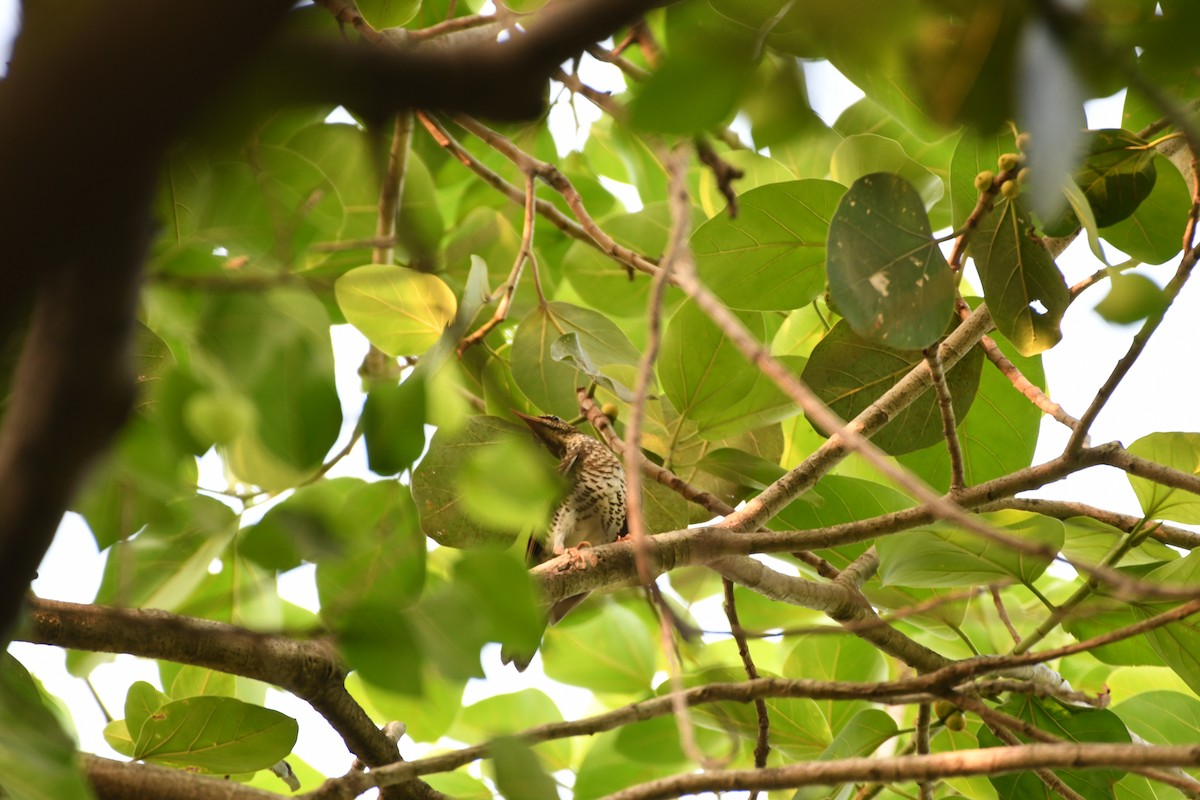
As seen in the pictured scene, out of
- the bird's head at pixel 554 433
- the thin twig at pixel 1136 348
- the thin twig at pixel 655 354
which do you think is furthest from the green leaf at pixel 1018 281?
the bird's head at pixel 554 433

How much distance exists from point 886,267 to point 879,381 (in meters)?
0.57

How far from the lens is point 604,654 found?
1.71 metres

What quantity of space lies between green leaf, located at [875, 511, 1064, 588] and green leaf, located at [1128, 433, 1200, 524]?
220 millimetres

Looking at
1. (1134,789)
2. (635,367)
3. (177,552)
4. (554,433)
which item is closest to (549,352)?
(635,367)

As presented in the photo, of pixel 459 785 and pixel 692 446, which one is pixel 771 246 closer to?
pixel 692 446

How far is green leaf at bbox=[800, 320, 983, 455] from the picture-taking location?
1461 mm

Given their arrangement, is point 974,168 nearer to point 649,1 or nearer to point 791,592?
point 791,592

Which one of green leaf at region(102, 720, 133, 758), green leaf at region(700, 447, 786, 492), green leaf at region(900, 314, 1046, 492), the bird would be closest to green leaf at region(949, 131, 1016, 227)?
green leaf at region(900, 314, 1046, 492)

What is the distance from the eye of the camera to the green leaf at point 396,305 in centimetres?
122

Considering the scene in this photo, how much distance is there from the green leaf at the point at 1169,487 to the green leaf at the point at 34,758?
1242mm

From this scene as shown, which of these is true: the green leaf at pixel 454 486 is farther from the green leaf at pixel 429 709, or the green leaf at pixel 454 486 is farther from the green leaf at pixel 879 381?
the green leaf at pixel 879 381

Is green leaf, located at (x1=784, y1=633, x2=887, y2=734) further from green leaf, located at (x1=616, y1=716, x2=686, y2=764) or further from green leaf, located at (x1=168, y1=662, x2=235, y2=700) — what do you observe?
green leaf, located at (x1=168, y1=662, x2=235, y2=700)

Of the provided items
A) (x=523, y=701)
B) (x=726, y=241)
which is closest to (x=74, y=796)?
(x=726, y=241)

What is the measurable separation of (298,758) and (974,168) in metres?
1.56
